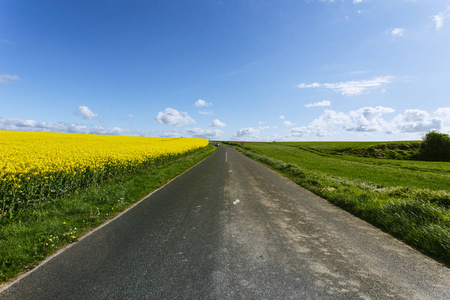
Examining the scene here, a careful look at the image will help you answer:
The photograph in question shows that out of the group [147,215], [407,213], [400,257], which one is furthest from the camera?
[147,215]

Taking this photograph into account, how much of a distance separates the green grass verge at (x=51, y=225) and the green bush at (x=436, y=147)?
59.5 m

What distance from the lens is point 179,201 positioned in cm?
738

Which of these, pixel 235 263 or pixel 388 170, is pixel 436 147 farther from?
pixel 235 263

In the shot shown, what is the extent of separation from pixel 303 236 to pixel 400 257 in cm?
176

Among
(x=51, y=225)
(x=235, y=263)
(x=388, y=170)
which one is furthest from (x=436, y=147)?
(x=51, y=225)

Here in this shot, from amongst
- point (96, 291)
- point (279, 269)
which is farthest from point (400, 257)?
point (96, 291)

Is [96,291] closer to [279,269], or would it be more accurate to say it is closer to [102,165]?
[279,269]

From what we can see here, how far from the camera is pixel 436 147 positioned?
42844 mm

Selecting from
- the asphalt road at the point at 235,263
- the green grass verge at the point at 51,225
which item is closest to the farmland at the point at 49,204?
the green grass verge at the point at 51,225

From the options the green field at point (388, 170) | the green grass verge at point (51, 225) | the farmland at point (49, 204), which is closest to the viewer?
the green grass verge at point (51, 225)

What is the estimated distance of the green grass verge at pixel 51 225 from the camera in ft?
11.8

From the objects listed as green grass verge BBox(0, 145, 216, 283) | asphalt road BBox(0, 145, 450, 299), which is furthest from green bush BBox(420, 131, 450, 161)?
green grass verge BBox(0, 145, 216, 283)

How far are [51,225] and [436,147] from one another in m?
62.9

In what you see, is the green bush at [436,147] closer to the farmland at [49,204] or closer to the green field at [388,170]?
the green field at [388,170]
